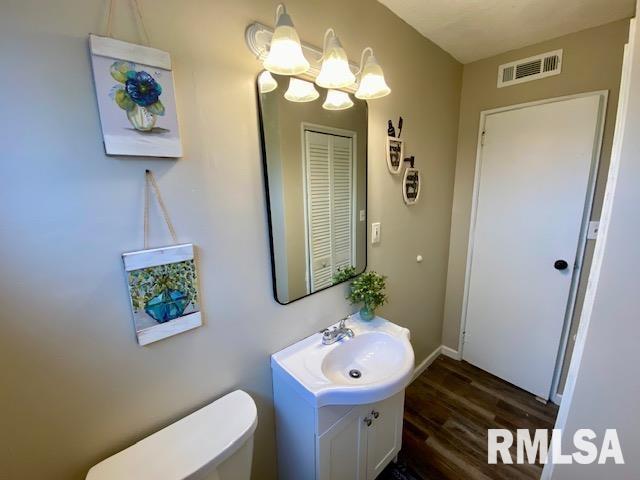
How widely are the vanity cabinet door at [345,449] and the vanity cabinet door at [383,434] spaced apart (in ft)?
0.15

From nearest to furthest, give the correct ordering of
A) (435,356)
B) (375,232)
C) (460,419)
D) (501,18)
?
(501,18), (375,232), (460,419), (435,356)

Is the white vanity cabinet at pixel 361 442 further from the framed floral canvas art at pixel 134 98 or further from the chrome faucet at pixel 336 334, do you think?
the framed floral canvas art at pixel 134 98

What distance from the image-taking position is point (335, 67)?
3.29 ft

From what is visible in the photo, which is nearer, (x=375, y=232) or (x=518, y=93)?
(x=375, y=232)

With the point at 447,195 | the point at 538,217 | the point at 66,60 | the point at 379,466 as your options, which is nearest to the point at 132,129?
the point at 66,60

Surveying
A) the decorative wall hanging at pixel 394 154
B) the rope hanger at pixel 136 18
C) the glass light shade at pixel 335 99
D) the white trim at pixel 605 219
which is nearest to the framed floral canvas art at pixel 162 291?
the rope hanger at pixel 136 18

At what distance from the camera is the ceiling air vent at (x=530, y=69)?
1.74 metres

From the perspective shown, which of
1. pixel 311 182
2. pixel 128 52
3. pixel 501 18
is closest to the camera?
pixel 128 52

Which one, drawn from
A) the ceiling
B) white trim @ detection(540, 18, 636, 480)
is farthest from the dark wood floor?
the ceiling

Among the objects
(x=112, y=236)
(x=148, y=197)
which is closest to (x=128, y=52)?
(x=148, y=197)

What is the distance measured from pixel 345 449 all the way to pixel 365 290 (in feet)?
2.33

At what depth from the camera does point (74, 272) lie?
0.73 m

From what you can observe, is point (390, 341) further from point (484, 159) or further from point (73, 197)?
point (484, 159)

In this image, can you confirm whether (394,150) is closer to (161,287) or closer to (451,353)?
(161,287)
